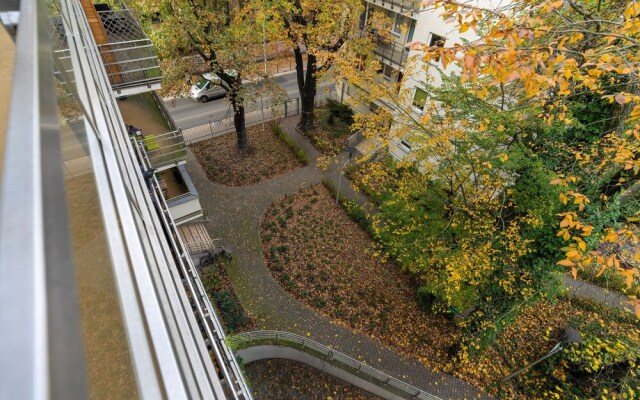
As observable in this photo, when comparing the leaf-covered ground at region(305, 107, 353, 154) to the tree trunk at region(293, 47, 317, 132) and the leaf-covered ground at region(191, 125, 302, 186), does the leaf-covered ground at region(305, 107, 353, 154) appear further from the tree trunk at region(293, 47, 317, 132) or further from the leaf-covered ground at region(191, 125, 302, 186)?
the leaf-covered ground at region(191, 125, 302, 186)

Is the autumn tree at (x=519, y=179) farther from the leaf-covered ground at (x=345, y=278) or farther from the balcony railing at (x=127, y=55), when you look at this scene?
the balcony railing at (x=127, y=55)

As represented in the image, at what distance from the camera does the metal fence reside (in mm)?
17844

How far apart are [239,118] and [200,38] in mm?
3882

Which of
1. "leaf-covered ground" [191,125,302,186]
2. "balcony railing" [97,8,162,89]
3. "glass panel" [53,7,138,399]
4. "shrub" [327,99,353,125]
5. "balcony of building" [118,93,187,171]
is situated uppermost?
"glass panel" [53,7,138,399]

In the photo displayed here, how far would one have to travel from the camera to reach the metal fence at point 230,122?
17844 mm

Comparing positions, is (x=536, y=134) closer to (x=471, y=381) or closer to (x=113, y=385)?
(x=471, y=381)

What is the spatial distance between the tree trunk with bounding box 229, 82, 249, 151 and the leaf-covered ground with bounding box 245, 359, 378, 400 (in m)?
9.57

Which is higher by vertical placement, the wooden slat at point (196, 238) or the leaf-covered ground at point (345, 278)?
the wooden slat at point (196, 238)

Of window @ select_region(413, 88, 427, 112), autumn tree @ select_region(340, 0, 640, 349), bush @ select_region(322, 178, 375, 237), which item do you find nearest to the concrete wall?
autumn tree @ select_region(340, 0, 640, 349)

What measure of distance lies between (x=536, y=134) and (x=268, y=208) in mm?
9759

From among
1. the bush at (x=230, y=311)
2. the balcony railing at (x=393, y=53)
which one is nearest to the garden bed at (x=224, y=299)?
the bush at (x=230, y=311)

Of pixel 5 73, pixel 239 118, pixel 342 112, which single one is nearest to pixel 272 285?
pixel 239 118

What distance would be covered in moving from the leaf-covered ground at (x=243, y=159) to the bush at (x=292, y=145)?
18cm

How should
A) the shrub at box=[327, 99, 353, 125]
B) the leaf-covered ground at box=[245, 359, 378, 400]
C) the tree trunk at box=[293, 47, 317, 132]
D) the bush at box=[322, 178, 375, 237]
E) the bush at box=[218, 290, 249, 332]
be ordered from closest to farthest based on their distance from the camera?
the leaf-covered ground at box=[245, 359, 378, 400] < the bush at box=[218, 290, 249, 332] < the bush at box=[322, 178, 375, 237] < the tree trunk at box=[293, 47, 317, 132] < the shrub at box=[327, 99, 353, 125]
